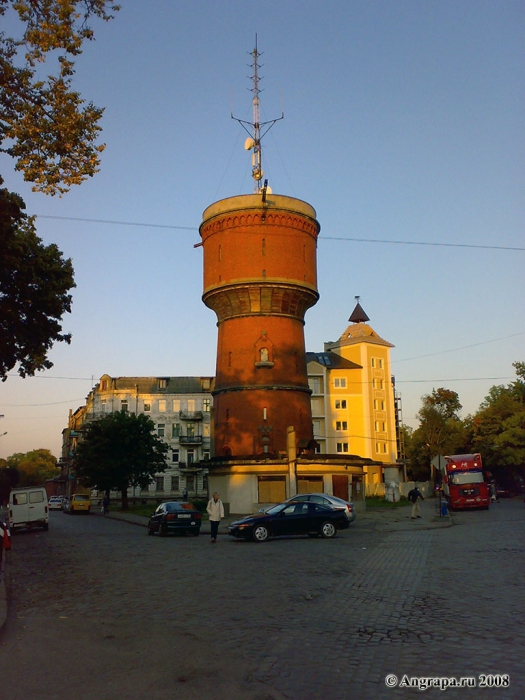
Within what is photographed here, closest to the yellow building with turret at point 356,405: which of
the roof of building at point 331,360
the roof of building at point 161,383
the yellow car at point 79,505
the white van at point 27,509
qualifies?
the roof of building at point 331,360

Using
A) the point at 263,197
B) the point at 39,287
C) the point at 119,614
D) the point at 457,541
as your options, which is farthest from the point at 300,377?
the point at 119,614

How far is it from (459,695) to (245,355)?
125 feet

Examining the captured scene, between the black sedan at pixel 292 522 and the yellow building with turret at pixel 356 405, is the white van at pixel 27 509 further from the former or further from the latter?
the yellow building with turret at pixel 356 405

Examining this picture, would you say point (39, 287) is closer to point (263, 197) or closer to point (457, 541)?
point (457, 541)

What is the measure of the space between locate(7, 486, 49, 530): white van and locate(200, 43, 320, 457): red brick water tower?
43.7 feet

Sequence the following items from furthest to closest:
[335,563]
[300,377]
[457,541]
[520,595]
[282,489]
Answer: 1. [300,377]
2. [282,489]
3. [457,541]
4. [335,563]
5. [520,595]

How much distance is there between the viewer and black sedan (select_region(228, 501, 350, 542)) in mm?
23766

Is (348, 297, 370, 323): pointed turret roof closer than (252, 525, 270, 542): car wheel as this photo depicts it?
No

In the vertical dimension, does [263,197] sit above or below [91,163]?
above

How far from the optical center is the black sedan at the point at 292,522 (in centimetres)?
2377

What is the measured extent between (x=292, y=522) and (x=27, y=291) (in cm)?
1196

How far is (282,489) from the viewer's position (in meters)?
42.5

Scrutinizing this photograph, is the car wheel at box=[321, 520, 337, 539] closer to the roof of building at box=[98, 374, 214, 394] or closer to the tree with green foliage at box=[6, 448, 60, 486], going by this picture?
the roof of building at box=[98, 374, 214, 394]

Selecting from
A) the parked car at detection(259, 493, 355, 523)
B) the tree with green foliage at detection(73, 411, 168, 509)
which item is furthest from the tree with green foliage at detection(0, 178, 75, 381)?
the tree with green foliage at detection(73, 411, 168, 509)
